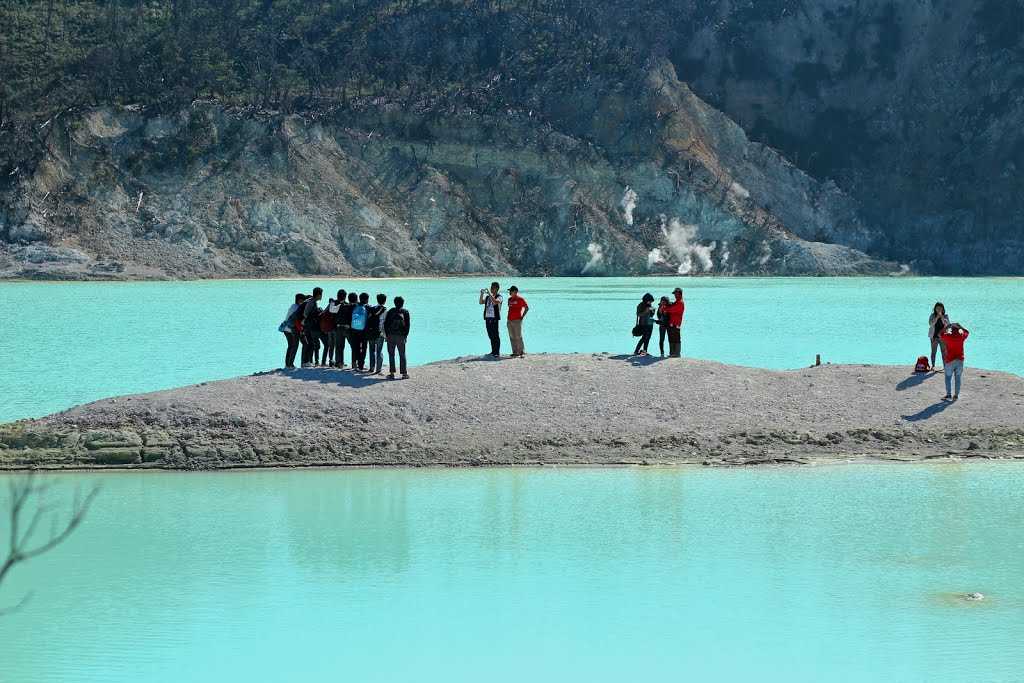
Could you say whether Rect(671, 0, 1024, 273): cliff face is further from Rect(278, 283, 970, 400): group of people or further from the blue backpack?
the blue backpack

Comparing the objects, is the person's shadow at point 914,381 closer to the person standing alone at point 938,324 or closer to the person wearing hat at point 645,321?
the person standing alone at point 938,324

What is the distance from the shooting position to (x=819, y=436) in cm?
2512

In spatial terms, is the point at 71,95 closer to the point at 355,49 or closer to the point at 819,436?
the point at 355,49

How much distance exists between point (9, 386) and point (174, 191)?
238 feet

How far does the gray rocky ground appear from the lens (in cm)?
2366

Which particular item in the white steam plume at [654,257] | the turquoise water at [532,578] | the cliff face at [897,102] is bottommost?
the turquoise water at [532,578]

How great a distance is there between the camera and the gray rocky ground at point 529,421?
23.7 meters

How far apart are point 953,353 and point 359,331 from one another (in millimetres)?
10327

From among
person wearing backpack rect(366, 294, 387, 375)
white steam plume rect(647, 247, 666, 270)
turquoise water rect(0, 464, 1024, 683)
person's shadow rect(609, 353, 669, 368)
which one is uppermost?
white steam plume rect(647, 247, 666, 270)

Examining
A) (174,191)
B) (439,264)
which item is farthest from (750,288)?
(174,191)

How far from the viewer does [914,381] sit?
1069 inches

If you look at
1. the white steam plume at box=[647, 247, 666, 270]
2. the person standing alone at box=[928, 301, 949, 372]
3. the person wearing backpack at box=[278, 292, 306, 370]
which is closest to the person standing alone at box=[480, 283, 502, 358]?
the person wearing backpack at box=[278, 292, 306, 370]

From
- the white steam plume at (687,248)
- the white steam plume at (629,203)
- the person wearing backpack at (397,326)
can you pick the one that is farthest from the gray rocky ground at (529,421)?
the white steam plume at (629,203)

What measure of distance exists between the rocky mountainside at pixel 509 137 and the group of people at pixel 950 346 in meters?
81.7
